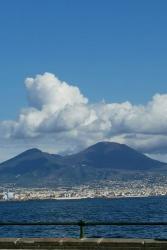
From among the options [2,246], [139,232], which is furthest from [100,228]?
[2,246]

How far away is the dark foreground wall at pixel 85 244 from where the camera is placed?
21094 millimetres

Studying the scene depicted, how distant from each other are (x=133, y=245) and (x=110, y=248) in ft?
2.54

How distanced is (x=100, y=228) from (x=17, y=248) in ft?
152

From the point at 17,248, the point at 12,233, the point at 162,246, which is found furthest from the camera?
the point at 12,233

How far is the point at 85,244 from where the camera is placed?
21.8m

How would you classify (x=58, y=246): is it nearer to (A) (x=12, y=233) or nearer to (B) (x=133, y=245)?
(B) (x=133, y=245)

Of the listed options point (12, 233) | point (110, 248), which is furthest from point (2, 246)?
point (12, 233)

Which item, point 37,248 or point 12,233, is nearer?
point 37,248

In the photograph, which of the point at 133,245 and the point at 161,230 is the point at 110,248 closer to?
the point at 133,245

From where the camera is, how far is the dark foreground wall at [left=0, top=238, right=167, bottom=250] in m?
21.1

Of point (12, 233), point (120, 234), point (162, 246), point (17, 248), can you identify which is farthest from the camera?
point (12, 233)

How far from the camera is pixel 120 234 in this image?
6044cm

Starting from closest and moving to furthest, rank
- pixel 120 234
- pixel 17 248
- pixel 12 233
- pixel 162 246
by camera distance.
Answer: pixel 162 246 → pixel 17 248 → pixel 120 234 → pixel 12 233

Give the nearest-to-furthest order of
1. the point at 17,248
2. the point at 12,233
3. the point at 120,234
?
the point at 17,248, the point at 120,234, the point at 12,233
